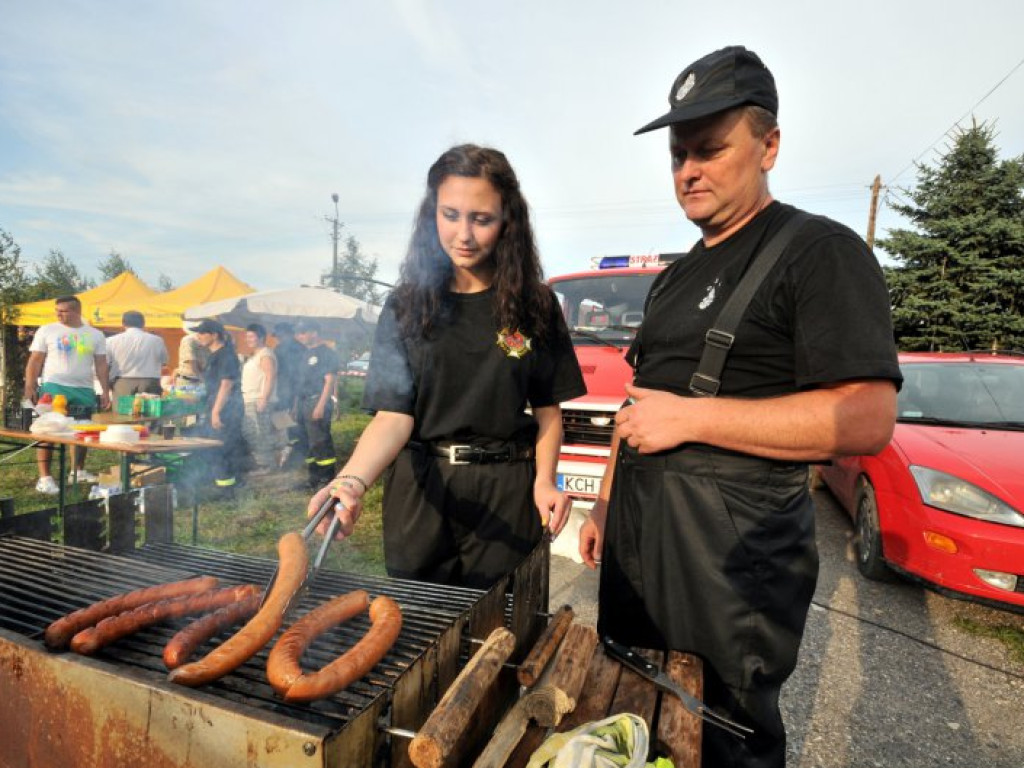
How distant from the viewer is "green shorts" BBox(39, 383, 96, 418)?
6.79 metres

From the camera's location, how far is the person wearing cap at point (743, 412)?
1.36 m

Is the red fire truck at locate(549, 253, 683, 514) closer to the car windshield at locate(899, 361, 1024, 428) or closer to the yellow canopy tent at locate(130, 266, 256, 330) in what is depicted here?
the car windshield at locate(899, 361, 1024, 428)

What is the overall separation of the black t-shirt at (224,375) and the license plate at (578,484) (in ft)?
14.6

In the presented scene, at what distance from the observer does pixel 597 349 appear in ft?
17.7

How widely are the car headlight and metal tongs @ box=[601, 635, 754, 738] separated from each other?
3.20 m

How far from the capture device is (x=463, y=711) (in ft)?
3.82

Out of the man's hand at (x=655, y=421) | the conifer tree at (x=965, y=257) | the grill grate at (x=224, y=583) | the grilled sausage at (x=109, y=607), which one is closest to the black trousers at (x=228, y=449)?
the grill grate at (x=224, y=583)

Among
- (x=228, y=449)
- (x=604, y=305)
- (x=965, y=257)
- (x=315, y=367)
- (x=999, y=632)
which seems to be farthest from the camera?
(x=965, y=257)

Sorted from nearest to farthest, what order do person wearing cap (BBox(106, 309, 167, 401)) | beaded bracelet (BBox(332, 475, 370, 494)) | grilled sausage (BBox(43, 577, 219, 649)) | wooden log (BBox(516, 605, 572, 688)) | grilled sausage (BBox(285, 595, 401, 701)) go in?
grilled sausage (BBox(285, 595, 401, 701)) < grilled sausage (BBox(43, 577, 219, 649)) < wooden log (BBox(516, 605, 572, 688)) < beaded bracelet (BBox(332, 475, 370, 494)) < person wearing cap (BBox(106, 309, 167, 401))

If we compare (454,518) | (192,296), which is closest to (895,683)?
(454,518)

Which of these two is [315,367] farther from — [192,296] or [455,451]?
[455,451]

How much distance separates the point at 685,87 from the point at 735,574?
1337 millimetres

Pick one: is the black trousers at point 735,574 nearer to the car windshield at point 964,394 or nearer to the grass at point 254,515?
the grass at point 254,515

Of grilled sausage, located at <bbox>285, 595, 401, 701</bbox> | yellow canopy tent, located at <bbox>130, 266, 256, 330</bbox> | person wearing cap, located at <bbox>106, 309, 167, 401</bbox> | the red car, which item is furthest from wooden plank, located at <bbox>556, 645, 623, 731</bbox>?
yellow canopy tent, located at <bbox>130, 266, 256, 330</bbox>
